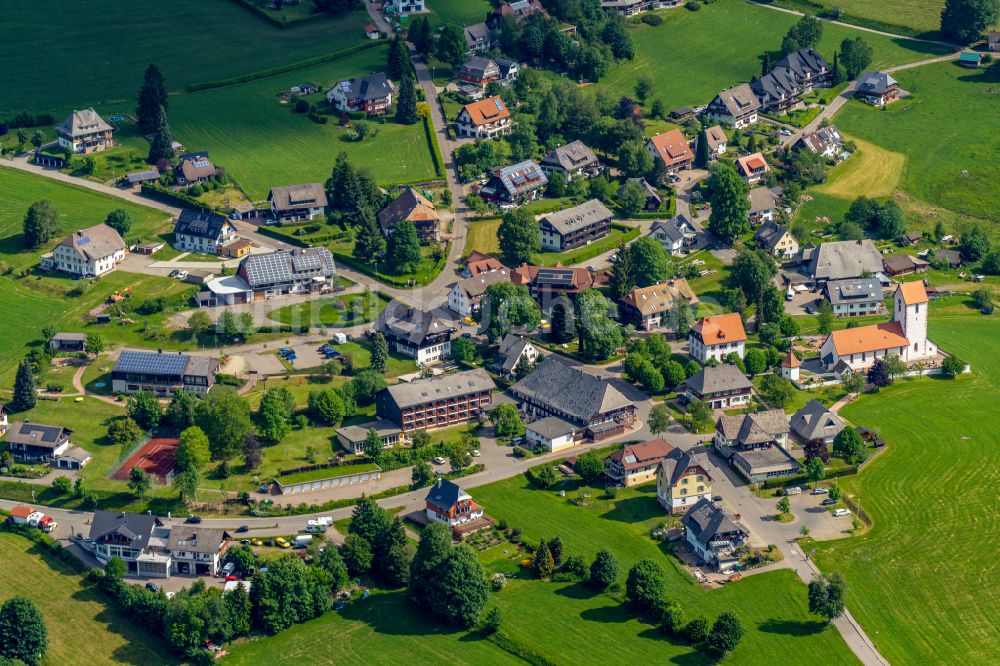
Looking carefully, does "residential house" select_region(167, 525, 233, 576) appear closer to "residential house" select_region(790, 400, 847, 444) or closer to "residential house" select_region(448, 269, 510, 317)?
"residential house" select_region(448, 269, 510, 317)

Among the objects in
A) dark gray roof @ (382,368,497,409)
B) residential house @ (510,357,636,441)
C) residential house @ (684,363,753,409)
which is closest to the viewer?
dark gray roof @ (382,368,497,409)

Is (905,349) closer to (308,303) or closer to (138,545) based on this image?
(308,303)

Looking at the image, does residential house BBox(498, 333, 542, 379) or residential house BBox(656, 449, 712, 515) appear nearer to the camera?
residential house BBox(656, 449, 712, 515)

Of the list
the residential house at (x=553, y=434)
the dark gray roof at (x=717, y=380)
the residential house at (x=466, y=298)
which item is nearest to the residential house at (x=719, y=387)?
the dark gray roof at (x=717, y=380)

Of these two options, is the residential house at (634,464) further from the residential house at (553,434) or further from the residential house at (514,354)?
the residential house at (514,354)

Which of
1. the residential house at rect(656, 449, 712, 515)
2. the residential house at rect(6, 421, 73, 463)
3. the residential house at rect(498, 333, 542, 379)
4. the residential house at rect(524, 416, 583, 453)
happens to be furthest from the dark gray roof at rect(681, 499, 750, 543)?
the residential house at rect(6, 421, 73, 463)

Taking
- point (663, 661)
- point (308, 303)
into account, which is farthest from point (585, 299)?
point (663, 661)

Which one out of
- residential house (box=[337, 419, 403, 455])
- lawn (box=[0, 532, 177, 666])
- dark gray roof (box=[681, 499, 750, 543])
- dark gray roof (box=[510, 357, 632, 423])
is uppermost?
dark gray roof (box=[681, 499, 750, 543])

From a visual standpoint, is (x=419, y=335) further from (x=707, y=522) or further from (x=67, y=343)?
(x=707, y=522)
